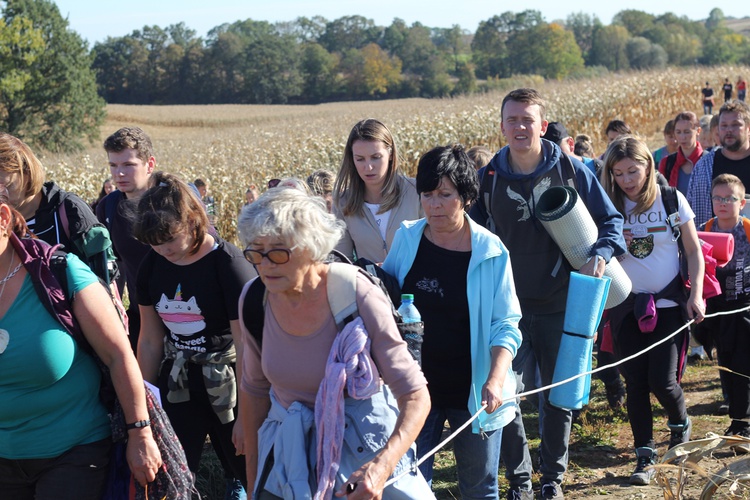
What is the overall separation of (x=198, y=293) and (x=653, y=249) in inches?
104

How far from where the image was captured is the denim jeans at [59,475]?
9.74ft

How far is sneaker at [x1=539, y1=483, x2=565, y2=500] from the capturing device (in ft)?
14.7

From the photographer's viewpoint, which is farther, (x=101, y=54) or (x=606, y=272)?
(x=101, y=54)

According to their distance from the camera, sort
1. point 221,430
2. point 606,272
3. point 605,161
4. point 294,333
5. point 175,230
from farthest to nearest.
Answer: point 605,161 < point 606,272 < point 221,430 < point 175,230 < point 294,333

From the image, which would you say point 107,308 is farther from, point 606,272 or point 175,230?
point 606,272

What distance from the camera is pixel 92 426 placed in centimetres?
303

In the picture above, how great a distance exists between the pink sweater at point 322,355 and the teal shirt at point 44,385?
729mm

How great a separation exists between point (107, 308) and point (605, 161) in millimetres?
3089

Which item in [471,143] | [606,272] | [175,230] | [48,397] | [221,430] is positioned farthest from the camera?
[471,143]

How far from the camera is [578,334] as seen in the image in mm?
4062

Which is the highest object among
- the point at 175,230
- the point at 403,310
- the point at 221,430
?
the point at 175,230

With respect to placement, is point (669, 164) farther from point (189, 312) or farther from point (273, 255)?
point (273, 255)

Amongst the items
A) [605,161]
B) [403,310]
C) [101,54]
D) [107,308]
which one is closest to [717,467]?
[605,161]

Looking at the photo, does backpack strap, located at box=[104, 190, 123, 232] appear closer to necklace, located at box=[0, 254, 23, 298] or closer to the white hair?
necklace, located at box=[0, 254, 23, 298]
